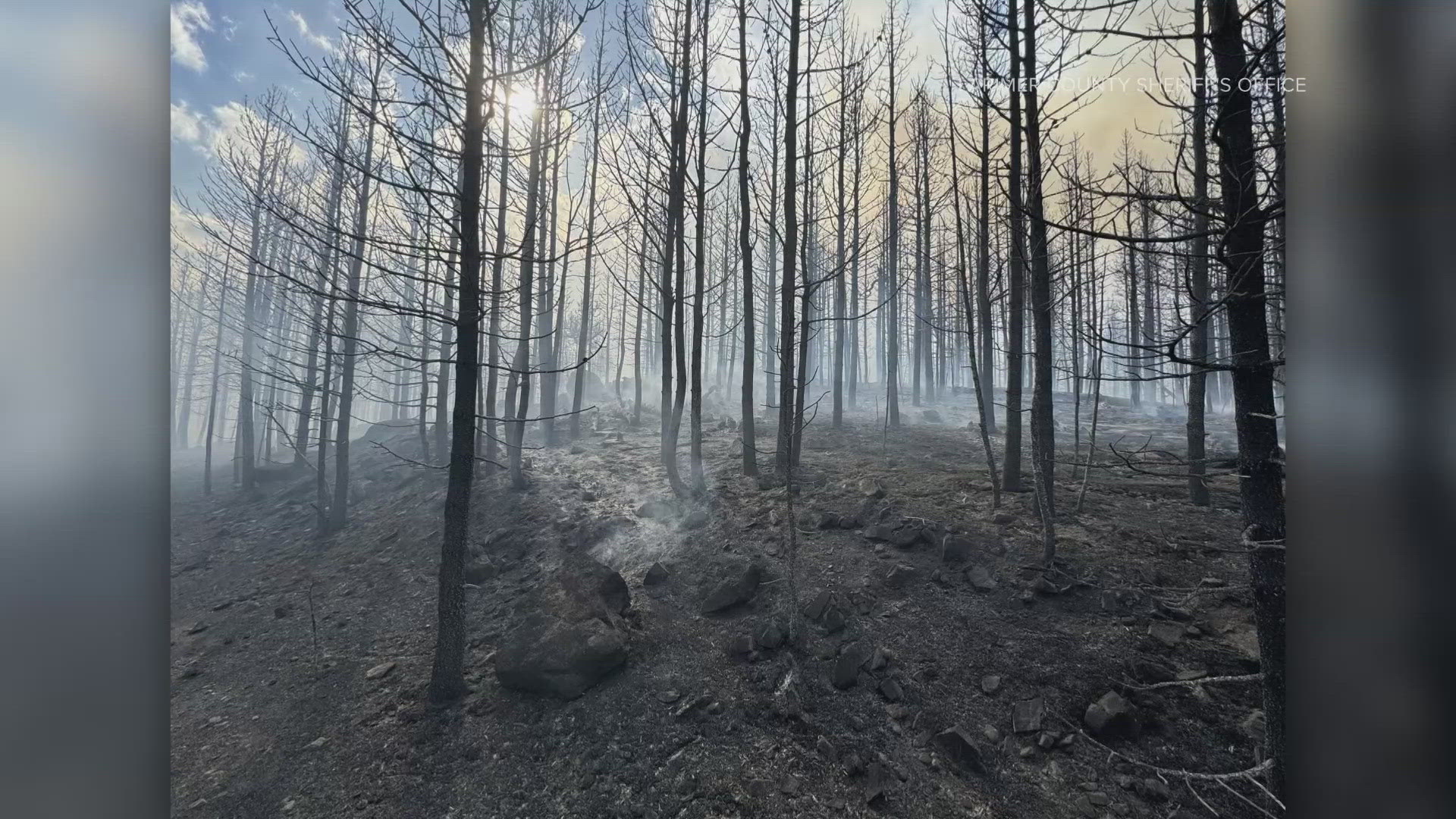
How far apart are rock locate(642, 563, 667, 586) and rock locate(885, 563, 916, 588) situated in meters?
2.61

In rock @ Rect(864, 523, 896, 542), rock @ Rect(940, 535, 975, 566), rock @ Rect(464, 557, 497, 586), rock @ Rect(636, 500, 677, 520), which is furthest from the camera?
rock @ Rect(636, 500, 677, 520)

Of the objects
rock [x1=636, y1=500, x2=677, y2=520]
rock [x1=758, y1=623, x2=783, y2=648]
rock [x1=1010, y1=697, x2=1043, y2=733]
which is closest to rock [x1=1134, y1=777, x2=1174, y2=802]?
rock [x1=1010, y1=697, x2=1043, y2=733]

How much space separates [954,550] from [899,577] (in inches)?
32.8

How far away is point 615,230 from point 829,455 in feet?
26.8

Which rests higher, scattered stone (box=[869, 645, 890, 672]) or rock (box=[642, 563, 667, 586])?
rock (box=[642, 563, 667, 586])

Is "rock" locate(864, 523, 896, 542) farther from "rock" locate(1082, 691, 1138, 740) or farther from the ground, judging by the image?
"rock" locate(1082, 691, 1138, 740)

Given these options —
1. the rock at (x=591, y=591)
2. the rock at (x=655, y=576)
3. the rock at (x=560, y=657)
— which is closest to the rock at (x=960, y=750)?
the rock at (x=560, y=657)

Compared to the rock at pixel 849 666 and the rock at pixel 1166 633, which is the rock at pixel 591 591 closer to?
the rock at pixel 849 666

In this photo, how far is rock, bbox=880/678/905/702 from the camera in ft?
11.6
